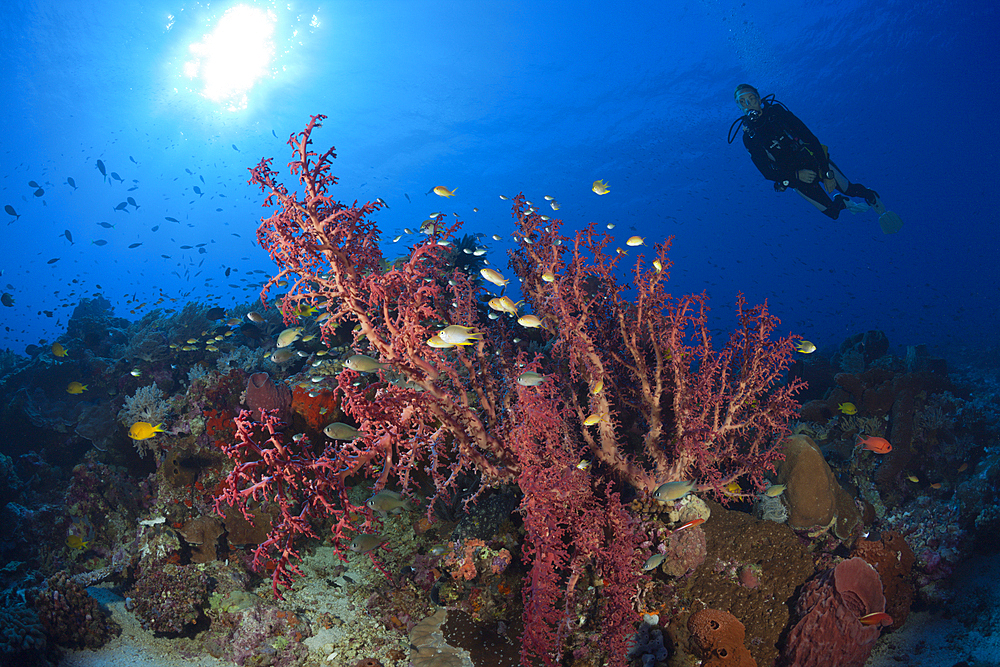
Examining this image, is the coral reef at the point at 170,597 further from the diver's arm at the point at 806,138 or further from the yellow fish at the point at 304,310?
the diver's arm at the point at 806,138

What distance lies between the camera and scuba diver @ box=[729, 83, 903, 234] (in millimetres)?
10297

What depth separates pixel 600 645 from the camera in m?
3.81

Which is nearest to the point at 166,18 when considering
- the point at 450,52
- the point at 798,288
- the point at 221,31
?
the point at 221,31

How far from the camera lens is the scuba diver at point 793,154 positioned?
10297mm

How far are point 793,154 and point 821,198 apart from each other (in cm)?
148

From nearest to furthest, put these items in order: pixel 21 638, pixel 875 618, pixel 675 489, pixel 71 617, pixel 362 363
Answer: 1. pixel 362 363
2. pixel 675 489
3. pixel 875 618
4. pixel 21 638
5. pixel 71 617

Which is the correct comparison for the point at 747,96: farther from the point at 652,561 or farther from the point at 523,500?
the point at 523,500

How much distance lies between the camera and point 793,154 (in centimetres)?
1039

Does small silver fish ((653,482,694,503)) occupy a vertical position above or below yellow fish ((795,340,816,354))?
below

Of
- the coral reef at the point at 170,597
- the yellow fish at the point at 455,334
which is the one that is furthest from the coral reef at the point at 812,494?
the coral reef at the point at 170,597

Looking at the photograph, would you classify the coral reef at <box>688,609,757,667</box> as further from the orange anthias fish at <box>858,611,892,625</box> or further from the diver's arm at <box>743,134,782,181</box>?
the diver's arm at <box>743,134,782,181</box>

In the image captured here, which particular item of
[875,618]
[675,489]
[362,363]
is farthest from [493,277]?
[875,618]

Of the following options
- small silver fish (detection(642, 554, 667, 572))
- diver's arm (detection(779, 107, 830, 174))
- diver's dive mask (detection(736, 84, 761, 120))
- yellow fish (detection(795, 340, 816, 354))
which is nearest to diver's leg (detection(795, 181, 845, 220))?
diver's arm (detection(779, 107, 830, 174))

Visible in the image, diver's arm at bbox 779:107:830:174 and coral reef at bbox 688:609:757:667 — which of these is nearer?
coral reef at bbox 688:609:757:667
